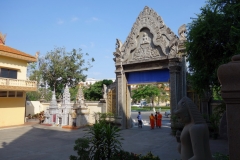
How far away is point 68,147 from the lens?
8.91m

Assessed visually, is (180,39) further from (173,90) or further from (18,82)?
(18,82)

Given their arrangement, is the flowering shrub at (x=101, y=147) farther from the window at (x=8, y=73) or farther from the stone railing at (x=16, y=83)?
the window at (x=8, y=73)

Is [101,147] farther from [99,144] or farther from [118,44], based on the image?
[118,44]

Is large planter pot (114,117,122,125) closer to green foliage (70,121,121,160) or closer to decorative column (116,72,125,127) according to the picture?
decorative column (116,72,125,127)

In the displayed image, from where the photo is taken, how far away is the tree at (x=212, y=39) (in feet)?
21.8

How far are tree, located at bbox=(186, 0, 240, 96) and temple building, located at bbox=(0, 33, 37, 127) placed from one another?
14.6 meters

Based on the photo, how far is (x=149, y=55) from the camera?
12.8 meters

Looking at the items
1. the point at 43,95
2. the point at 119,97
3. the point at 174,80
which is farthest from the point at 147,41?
the point at 43,95

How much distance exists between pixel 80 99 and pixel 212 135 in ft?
31.6

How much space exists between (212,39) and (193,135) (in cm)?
576

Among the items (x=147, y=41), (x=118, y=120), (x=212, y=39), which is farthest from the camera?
(x=118, y=120)

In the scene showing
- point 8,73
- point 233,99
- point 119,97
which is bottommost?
point 119,97

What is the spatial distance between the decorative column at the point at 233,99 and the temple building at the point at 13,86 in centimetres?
1687

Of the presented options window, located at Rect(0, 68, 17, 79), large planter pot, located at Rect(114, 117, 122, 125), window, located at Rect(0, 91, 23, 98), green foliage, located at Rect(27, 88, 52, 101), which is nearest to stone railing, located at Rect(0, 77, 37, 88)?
window, located at Rect(0, 68, 17, 79)
